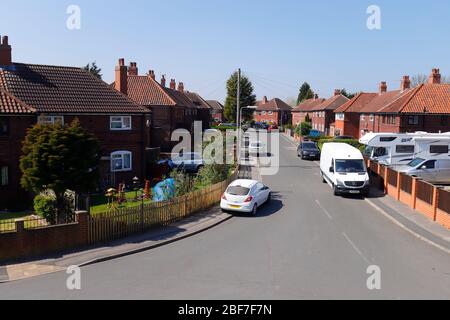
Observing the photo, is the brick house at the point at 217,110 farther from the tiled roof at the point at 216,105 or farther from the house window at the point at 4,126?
the house window at the point at 4,126

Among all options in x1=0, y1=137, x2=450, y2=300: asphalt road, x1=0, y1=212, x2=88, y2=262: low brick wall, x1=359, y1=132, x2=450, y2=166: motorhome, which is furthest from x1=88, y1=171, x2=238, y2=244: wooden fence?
x1=359, y1=132, x2=450, y2=166: motorhome

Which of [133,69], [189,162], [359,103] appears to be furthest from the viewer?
[359,103]

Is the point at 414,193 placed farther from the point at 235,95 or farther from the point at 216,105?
the point at 216,105

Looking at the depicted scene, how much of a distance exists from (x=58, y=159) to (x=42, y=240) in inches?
121

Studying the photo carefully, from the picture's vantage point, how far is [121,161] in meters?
27.6

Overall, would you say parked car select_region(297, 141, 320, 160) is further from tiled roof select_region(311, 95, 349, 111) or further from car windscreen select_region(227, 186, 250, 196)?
tiled roof select_region(311, 95, 349, 111)

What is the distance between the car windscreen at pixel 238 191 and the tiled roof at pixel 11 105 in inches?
411

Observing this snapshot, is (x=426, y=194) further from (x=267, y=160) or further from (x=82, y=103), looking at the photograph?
(x=267, y=160)

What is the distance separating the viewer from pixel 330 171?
85.7ft

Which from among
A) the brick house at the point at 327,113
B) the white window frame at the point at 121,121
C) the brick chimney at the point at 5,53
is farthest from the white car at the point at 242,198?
the brick house at the point at 327,113

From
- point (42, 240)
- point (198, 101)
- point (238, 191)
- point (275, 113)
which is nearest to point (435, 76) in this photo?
point (238, 191)

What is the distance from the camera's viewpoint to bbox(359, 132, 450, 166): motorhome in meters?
30.6

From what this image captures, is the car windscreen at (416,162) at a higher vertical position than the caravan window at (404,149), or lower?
lower

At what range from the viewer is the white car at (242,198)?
19.9m
